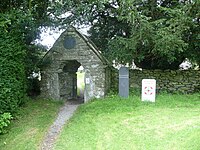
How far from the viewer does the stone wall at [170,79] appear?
601 inches

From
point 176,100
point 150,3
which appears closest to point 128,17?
point 150,3

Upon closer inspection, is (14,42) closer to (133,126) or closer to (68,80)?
(133,126)

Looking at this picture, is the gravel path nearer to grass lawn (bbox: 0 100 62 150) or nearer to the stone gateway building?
grass lawn (bbox: 0 100 62 150)

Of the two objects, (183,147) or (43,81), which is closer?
(183,147)

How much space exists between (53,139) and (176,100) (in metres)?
6.65

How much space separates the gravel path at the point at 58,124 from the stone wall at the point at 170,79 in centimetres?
304

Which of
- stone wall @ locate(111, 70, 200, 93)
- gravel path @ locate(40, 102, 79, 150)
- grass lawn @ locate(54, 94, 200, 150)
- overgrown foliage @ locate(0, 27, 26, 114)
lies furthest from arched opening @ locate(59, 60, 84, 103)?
overgrown foliage @ locate(0, 27, 26, 114)

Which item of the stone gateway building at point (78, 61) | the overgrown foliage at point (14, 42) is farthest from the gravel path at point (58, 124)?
the overgrown foliage at point (14, 42)

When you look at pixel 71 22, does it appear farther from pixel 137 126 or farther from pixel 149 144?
pixel 149 144

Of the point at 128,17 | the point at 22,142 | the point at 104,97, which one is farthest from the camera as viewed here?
the point at 104,97

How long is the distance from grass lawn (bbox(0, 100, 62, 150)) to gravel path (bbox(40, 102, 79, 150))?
0.16 m

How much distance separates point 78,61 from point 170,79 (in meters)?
4.84

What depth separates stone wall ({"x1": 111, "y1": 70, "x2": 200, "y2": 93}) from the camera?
15.3 m

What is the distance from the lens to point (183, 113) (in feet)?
34.3
